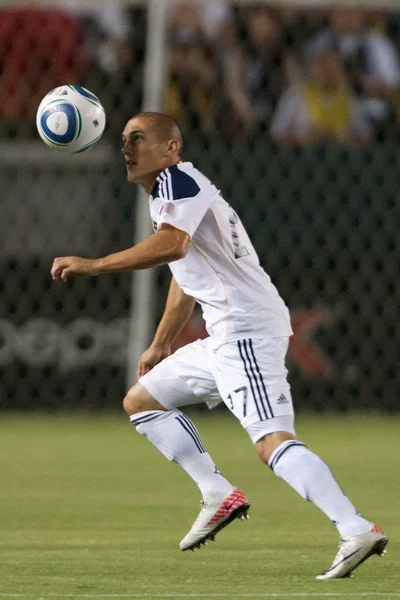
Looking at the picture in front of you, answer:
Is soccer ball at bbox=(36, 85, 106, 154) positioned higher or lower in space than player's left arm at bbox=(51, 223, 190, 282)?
higher

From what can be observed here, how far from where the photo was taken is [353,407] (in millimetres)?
10141

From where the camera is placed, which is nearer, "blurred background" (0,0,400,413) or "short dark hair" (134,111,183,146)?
"short dark hair" (134,111,183,146)

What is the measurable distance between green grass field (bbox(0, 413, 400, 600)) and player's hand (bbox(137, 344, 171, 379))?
0.65 meters

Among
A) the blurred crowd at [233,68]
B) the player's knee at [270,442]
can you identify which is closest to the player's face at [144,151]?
the player's knee at [270,442]

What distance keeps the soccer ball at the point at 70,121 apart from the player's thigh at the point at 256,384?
1021 mm

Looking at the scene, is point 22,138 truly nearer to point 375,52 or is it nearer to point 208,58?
point 208,58

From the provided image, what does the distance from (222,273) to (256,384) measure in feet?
1.48

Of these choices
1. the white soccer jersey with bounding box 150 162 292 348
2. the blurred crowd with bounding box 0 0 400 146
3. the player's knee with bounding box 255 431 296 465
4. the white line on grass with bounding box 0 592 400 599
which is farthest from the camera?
the blurred crowd with bounding box 0 0 400 146

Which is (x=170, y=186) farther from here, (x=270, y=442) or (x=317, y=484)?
(x=317, y=484)

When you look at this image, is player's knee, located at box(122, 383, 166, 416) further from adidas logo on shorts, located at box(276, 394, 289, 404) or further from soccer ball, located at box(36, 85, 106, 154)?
soccer ball, located at box(36, 85, 106, 154)

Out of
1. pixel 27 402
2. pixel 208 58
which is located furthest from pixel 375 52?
pixel 27 402

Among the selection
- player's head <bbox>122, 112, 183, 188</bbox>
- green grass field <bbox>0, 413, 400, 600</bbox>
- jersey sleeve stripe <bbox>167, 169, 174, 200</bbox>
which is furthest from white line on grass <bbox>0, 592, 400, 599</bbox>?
player's head <bbox>122, 112, 183, 188</bbox>

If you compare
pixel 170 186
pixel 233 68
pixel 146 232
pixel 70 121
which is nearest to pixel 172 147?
pixel 170 186

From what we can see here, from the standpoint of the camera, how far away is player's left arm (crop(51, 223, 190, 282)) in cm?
456
